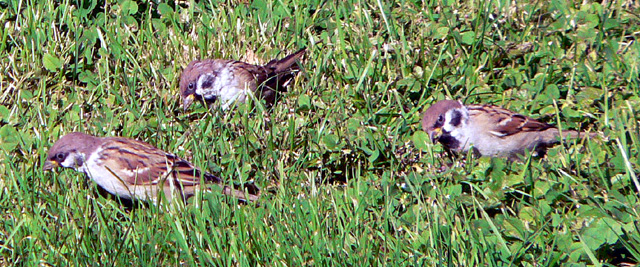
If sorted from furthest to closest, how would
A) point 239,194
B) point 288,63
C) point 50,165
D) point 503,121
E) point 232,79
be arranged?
1. point 232,79
2. point 288,63
3. point 503,121
4. point 50,165
5. point 239,194

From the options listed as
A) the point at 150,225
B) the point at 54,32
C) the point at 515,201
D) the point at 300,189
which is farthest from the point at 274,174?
the point at 54,32

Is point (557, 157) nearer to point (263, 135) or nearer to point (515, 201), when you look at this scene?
point (515, 201)

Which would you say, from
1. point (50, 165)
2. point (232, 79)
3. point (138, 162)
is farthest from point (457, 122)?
point (50, 165)

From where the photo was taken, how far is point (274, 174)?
512 cm

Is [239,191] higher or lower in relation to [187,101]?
lower

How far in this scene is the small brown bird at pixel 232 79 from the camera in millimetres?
5926

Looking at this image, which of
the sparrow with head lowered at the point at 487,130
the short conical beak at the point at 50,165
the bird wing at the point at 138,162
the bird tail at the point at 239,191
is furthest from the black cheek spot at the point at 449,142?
the short conical beak at the point at 50,165

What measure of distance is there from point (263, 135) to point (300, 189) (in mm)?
671

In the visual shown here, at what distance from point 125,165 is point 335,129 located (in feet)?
4.55

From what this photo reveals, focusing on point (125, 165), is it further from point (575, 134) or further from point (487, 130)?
point (575, 134)

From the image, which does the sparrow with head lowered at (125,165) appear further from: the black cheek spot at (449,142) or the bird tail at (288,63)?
the black cheek spot at (449,142)

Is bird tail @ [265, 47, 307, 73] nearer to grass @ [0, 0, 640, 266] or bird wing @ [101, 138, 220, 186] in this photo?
grass @ [0, 0, 640, 266]

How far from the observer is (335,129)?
211 inches

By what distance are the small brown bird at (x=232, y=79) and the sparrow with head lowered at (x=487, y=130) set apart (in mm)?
A: 1287
